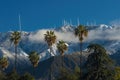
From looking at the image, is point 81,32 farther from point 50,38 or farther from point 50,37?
point 50,38

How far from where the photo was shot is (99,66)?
94875 millimetres

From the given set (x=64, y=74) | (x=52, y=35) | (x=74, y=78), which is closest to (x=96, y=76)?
(x=74, y=78)

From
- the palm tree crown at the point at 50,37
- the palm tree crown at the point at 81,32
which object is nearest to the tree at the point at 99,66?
the palm tree crown at the point at 81,32

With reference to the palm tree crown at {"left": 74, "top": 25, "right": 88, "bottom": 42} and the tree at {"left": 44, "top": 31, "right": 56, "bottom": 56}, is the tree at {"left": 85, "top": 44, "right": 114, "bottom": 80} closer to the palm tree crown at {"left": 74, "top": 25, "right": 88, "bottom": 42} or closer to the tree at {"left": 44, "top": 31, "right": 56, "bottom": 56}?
the palm tree crown at {"left": 74, "top": 25, "right": 88, "bottom": 42}

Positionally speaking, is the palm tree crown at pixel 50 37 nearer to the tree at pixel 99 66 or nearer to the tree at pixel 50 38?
the tree at pixel 50 38

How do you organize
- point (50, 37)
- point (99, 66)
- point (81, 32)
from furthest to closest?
point (50, 37) → point (81, 32) → point (99, 66)

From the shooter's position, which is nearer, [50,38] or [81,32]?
[81,32]

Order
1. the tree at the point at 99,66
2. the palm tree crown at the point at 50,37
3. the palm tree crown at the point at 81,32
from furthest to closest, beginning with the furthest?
the palm tree crown at the point at 50,37 < the palm tree crown at the point at 81,32 < the tree at the point at 99,66

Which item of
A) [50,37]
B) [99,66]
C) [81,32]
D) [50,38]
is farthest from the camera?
[50,38]

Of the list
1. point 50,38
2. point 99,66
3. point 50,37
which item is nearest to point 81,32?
point 50,37

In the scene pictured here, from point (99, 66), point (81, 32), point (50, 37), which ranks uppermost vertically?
point (81, 32)

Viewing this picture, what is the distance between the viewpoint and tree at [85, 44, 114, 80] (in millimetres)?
93625

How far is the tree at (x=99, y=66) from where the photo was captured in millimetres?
93625

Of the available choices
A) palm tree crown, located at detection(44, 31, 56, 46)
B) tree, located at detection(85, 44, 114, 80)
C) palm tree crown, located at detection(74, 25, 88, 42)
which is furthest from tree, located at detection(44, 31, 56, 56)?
tree, located at detection(85, 44, 114, 80)
